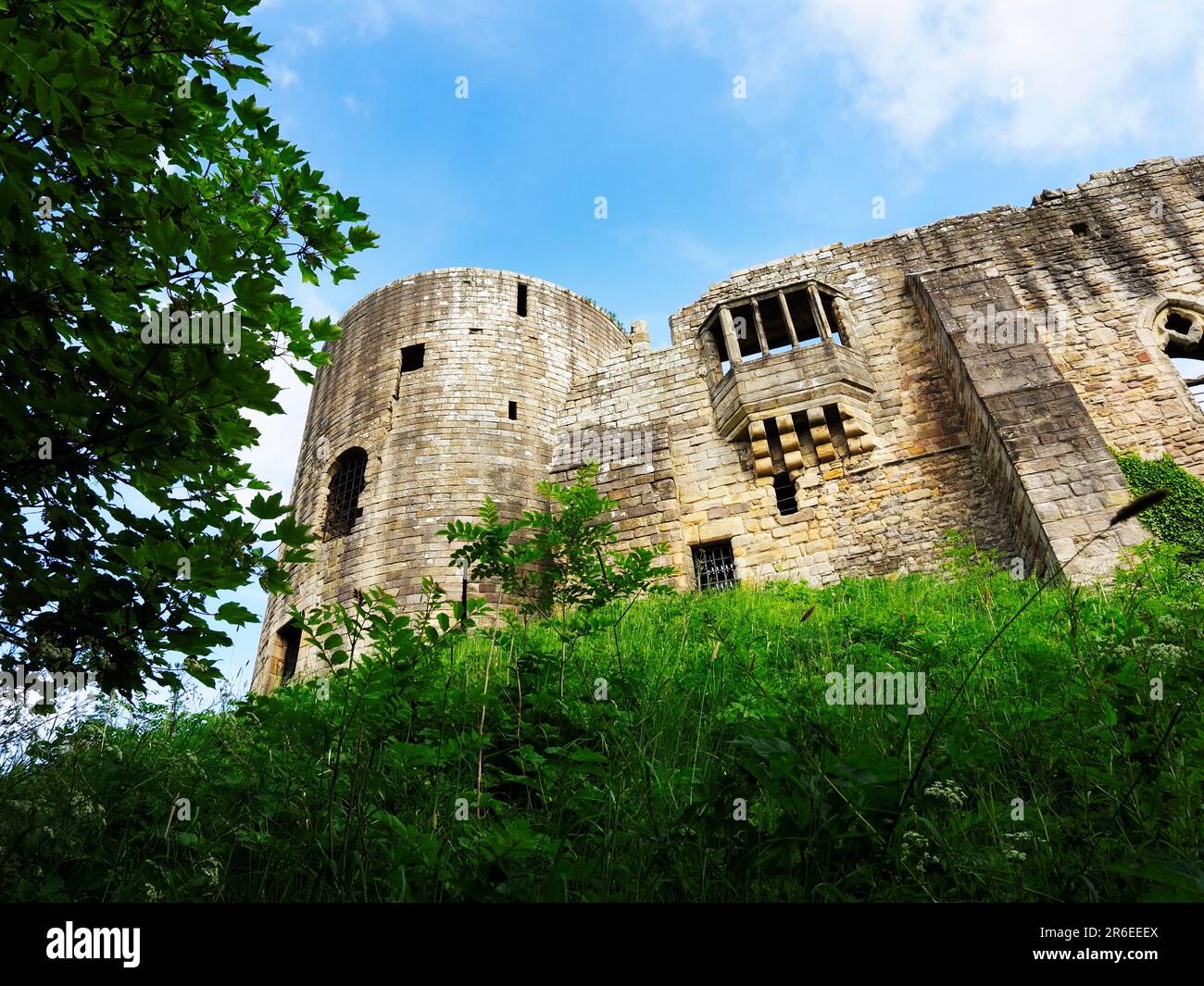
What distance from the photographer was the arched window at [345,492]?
12.8 metres

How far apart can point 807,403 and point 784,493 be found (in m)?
1.53

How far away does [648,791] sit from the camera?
2674 millimetres

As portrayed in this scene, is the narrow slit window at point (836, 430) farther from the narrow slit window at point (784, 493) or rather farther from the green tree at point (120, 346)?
the green tree at point (120, 346)

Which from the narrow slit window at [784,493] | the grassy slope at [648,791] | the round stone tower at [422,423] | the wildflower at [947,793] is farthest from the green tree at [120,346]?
the narrow slit window at [784,493]

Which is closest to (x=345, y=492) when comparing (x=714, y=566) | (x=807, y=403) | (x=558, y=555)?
(x=714, y=566)

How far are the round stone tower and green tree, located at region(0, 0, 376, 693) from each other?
833 centimetres

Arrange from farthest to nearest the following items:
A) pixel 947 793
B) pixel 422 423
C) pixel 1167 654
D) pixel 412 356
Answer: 1. pixel 412 356
2. pixel 422 423
3. pixel 1167 654
4. pixel 947 793

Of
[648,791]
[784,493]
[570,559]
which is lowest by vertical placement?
[648,791]

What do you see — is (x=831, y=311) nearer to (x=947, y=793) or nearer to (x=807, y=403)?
(x=807, y=403)
